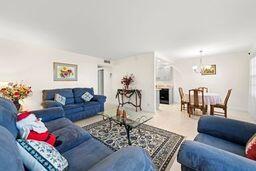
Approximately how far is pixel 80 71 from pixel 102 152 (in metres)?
4.22

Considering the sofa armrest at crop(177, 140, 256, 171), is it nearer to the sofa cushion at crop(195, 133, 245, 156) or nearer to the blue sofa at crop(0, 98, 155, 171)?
the blue sofa at crop(0, 98, 155, 171)

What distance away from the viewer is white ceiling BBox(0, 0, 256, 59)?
215cm

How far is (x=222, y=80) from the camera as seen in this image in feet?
18.1

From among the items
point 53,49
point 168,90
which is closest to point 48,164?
point 53,49

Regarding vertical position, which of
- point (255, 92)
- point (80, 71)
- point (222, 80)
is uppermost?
point (80, 71)

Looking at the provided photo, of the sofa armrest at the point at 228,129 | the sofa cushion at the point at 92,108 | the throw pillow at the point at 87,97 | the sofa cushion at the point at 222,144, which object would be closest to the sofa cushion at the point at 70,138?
the sofa cushion at the point at 222,144

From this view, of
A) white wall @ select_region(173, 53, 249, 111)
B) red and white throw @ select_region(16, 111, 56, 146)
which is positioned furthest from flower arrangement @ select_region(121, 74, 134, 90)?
red and white throw @ select_region(16, 111, 56, 146)

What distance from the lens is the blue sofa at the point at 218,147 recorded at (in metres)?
0.95

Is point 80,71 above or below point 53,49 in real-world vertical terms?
below

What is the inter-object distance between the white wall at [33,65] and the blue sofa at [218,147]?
13.9 feet

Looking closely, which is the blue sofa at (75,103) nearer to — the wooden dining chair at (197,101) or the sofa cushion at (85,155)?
the sofa cushion at (85,155)

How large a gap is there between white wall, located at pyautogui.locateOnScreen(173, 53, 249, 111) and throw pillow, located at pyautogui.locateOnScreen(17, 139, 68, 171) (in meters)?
6.29

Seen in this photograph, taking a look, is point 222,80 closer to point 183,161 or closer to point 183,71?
point 183,71

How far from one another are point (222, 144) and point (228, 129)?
0.22m
